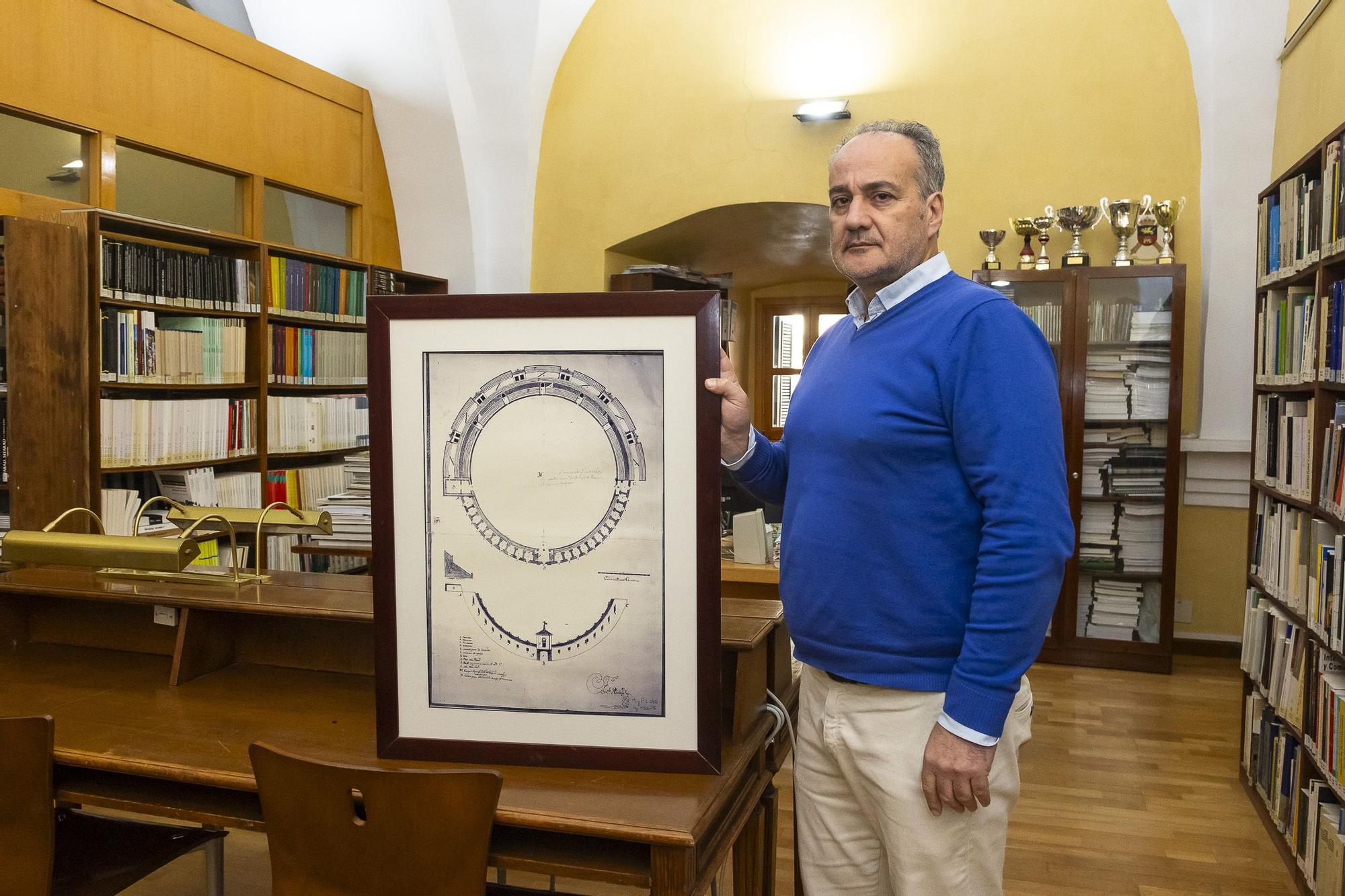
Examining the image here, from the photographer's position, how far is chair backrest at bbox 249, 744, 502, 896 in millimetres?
1216

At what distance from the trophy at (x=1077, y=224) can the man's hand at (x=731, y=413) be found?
4073 millimetres

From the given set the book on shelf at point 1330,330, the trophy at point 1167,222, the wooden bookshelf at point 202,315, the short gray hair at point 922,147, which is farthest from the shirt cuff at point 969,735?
the trophy at point 1167,222

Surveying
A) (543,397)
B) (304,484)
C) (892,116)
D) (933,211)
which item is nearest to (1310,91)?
(892,116)

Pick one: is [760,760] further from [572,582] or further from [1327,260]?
[1327,260]

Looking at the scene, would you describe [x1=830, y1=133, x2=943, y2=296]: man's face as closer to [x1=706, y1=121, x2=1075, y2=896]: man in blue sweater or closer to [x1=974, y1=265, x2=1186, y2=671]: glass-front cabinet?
[x1=706, y1=121, x2=1075, y2=896]: man in blue sweater

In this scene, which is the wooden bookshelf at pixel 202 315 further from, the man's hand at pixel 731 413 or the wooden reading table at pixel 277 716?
the man's hand at pixel 731 413

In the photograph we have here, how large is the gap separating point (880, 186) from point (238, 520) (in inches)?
57.3

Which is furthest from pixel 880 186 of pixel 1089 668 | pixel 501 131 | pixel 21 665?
pixel 501 131

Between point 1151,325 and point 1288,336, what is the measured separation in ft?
6.41

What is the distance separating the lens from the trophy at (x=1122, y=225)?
16.4 feet

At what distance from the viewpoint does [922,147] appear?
150 cm

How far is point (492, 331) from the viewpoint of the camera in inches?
52.7

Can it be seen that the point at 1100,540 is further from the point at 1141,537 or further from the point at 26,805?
the point at 26,805
